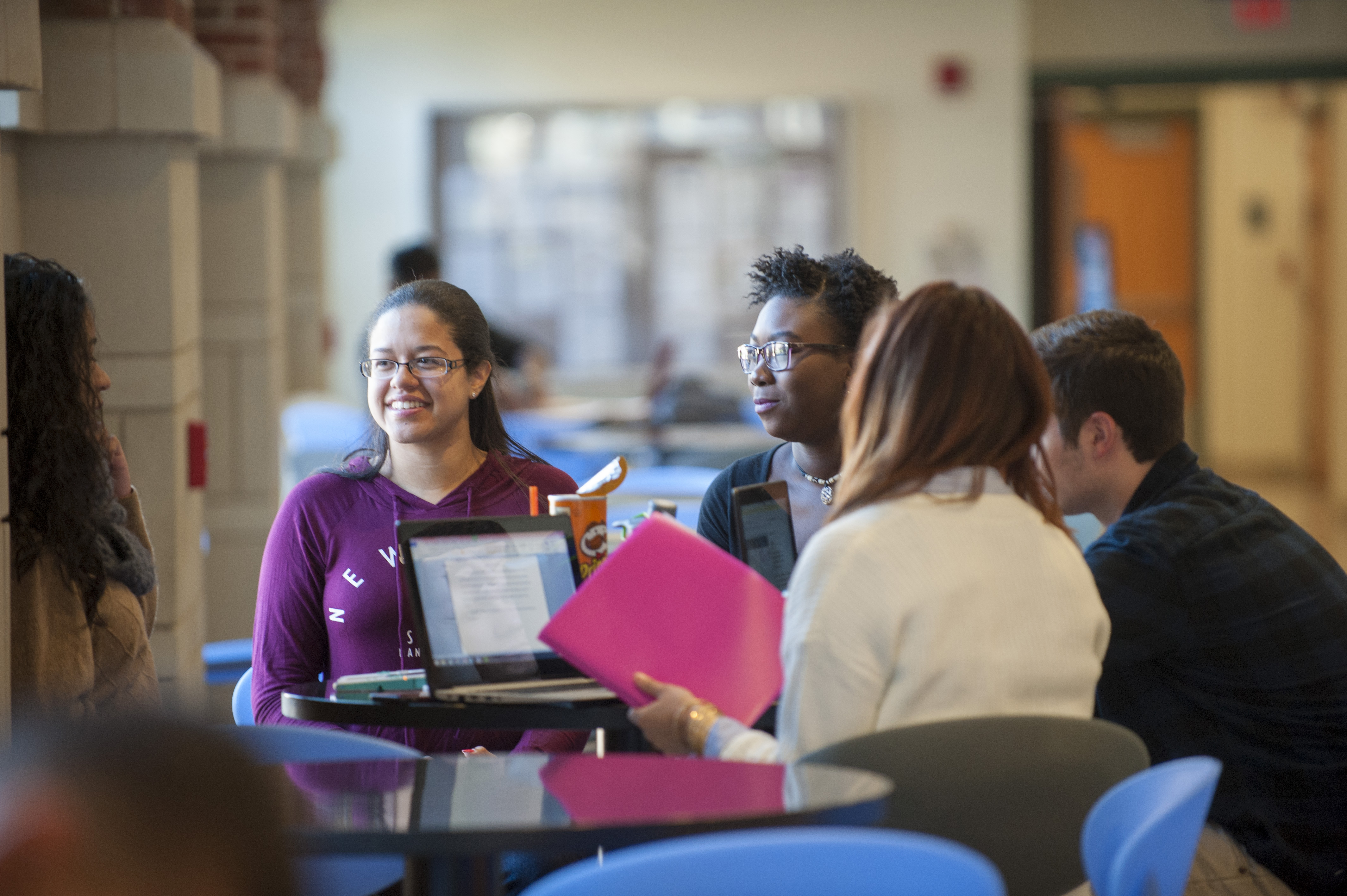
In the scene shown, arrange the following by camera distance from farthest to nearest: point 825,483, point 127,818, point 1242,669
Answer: point 825,483, point 1242,669, point 127,818

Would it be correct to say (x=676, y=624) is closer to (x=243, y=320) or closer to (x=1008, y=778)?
(x=1008, y=778)

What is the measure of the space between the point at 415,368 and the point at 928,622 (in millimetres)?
1177

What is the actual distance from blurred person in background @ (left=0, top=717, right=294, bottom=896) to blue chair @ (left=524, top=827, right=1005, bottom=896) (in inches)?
19.9

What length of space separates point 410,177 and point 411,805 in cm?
730

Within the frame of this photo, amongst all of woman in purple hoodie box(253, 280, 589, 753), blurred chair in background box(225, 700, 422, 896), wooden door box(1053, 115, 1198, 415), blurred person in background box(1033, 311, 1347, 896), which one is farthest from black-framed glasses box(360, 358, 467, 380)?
wooden door box(1053, 115, 1198, 415)

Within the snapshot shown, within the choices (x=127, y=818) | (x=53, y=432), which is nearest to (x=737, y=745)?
(x=127, y=818)

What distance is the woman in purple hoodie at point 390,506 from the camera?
7.61ft

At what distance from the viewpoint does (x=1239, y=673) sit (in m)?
2.07

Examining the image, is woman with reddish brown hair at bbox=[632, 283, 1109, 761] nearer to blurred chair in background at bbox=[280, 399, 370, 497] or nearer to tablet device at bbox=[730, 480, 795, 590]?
tablet device at bbox=[730, 480, 795, 590]

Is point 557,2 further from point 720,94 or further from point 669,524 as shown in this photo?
point 669,524

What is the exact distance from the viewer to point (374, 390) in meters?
2.44

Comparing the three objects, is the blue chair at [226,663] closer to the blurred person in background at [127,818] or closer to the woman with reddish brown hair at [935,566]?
the woman with reddish brown hair at [935,566]

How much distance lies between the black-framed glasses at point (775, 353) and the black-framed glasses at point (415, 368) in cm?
52

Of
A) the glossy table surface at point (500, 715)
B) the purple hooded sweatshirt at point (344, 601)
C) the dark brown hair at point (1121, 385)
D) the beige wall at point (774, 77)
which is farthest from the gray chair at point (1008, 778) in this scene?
the beige wall at point (774, 77)
